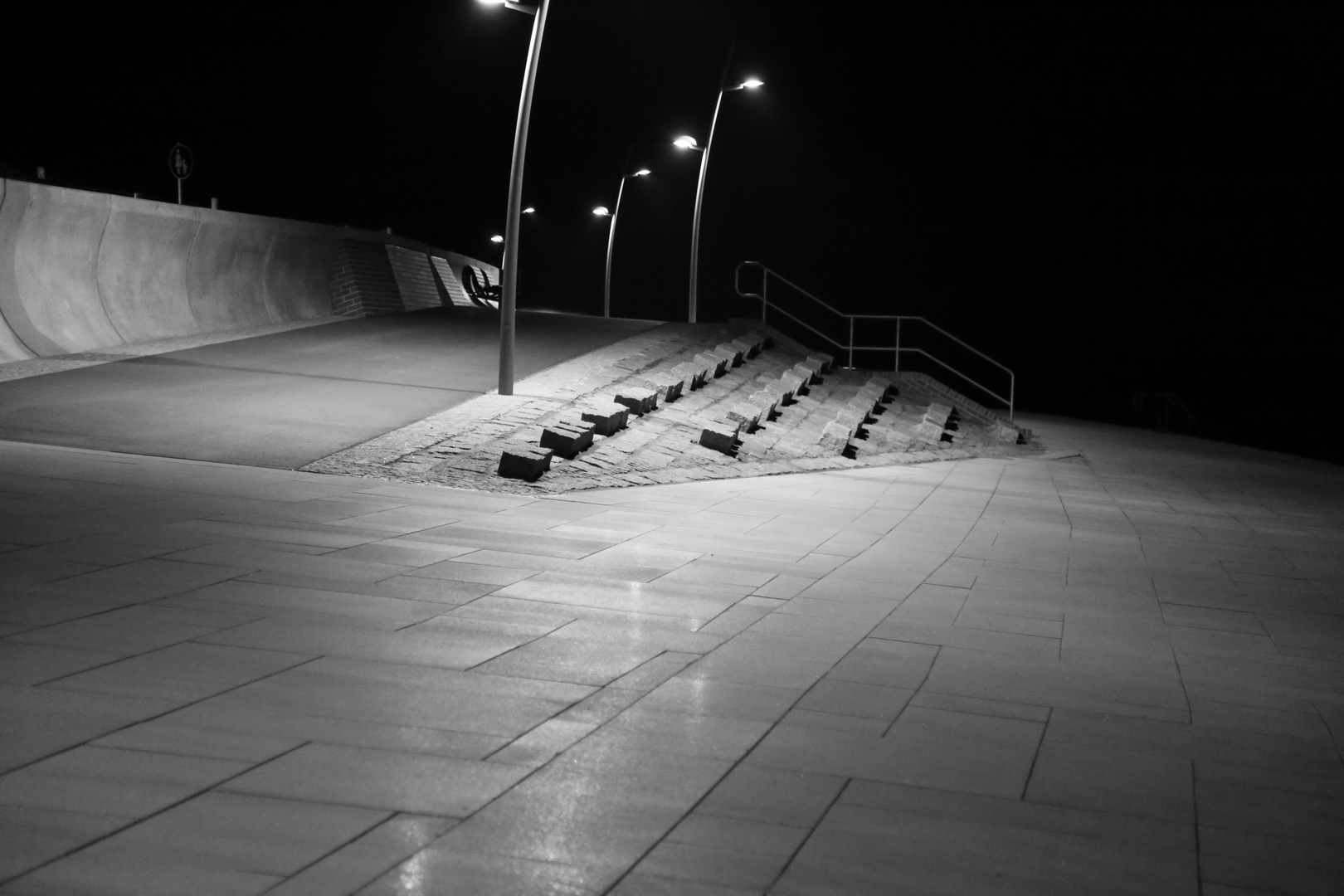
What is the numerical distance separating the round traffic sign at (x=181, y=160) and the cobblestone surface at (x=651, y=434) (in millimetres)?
7709

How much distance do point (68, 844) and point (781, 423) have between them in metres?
15.0

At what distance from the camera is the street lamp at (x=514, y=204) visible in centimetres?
1563

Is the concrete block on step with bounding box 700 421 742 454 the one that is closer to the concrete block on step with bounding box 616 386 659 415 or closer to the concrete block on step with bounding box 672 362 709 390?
the concrete block on step with bounding box 616 386 659 415

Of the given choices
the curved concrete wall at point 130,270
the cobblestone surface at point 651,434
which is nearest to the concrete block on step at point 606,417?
the cobblestone surface at point 651,434

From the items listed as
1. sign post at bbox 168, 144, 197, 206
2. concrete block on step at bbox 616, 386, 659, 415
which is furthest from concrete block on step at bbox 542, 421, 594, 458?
sign post at bbox 168, 144, 197, 206

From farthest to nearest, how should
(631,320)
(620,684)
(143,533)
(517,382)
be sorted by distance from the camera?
(631,320)
(517,382)
(143,533)
(620,684)

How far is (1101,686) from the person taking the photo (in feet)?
18.6

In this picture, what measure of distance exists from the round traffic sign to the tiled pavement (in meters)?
12.5

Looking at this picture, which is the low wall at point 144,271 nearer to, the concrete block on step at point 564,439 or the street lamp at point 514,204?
the street lamp at point 514,204

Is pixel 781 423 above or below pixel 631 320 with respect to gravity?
below

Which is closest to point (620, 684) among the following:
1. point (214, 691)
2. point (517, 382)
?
point (214, 691)

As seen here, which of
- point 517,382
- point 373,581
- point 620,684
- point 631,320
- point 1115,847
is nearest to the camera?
point 1115,847

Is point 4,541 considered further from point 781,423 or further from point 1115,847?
point 781,423

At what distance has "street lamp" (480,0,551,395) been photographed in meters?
15.6
